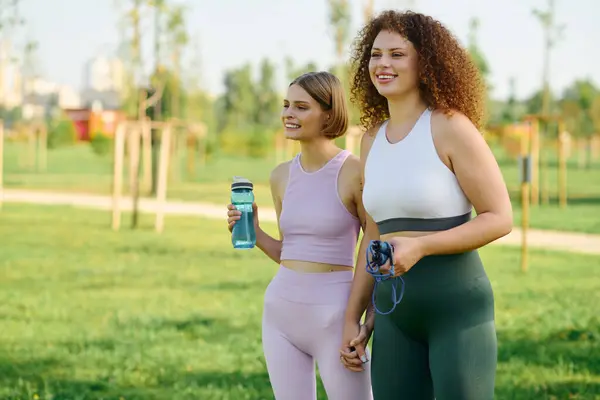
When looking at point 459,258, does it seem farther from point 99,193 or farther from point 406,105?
point 99,193

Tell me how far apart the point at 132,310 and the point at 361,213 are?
20.3 ft

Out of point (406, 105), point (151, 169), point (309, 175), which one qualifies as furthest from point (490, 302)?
point (151, 169)

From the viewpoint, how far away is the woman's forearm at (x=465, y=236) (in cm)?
268

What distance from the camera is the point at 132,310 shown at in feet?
30.2

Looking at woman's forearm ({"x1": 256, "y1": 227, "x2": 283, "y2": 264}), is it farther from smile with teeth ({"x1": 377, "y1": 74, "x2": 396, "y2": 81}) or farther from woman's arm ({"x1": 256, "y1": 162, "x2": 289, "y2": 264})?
smile with teeth ({"x1": 377, "y1": 74, "x2": 396, "y2": 81})

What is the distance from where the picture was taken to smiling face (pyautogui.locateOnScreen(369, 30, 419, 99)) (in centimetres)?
286

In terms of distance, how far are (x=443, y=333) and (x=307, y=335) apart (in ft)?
2.08

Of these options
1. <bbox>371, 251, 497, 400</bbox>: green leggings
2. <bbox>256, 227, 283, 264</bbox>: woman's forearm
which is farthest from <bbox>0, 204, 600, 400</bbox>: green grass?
<bbox>371, 251, 497, 400</bbox>: green leggings

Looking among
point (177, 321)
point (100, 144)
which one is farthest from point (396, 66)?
point (100, 144)

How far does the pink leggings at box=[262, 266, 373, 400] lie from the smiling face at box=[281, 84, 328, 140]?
44 cm

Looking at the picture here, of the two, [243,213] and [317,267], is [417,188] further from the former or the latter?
[243,213]

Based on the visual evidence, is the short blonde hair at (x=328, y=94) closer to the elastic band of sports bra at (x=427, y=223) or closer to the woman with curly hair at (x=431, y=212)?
the woman with curly hair at (x=431, y=212)

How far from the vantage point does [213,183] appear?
33.9m

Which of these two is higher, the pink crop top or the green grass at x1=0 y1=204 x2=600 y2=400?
the pink crop top
